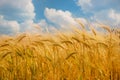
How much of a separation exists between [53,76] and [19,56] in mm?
1072

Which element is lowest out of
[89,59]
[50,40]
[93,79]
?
[93,79]

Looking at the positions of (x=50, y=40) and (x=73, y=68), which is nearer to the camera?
(x=73, y=68)

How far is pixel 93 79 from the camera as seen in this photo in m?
3.90

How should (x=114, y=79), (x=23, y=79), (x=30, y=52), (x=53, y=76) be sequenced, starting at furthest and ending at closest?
(x=30, y=52), (x=23, y=79), (x=53, y=76), (x=114, y=79)

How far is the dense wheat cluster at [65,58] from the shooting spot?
3.93m

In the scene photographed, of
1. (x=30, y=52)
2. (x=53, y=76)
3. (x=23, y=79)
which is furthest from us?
(x=30, y=52)

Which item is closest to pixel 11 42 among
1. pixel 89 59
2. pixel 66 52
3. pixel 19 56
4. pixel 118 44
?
pixel 19 56

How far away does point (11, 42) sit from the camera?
503 centimetres

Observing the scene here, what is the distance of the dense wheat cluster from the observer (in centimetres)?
393

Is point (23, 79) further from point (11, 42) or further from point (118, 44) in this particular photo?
point (118, 44)

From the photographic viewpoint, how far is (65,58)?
4.02 metres

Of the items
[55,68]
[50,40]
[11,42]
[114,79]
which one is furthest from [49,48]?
[114,79]

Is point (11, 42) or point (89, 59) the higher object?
point (11, 42)

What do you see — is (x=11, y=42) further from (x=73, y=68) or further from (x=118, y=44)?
(x=118, y=44)
